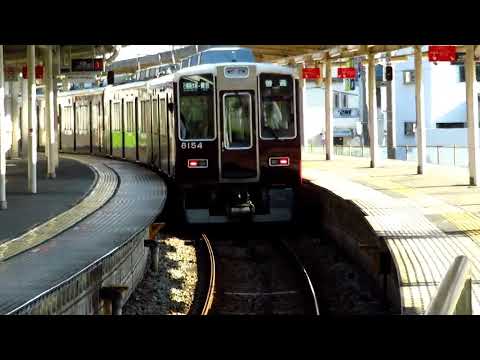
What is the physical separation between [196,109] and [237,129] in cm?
71

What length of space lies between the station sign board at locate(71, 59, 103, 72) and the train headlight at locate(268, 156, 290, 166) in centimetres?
518

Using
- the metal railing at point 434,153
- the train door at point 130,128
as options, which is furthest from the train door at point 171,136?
the metal railing at point 434,153

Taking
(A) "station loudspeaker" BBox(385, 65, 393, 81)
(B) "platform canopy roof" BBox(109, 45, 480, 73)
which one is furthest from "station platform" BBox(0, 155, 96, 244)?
(A) "station loudspeaker" BBox(385, 65, 393, 81)

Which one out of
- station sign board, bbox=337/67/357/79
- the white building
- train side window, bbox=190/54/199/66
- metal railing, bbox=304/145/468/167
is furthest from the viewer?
the white building

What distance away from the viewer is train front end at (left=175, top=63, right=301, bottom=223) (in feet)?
47.3

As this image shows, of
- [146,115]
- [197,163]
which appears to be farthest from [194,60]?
[146,115]

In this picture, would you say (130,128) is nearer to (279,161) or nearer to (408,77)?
(279,161)

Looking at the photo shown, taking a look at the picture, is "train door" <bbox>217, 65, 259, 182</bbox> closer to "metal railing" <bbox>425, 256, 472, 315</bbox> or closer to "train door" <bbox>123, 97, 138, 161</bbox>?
"train door" <bbox>123, 97, 138, 161</bbox>

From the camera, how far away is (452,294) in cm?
488

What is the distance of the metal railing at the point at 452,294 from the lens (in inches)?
185

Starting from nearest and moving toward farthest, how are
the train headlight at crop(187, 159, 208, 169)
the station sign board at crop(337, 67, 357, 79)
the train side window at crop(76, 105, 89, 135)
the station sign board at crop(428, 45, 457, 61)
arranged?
1. the train headlight at crop(187, 159, 208, 169)
2. the station sign board at crop(428, 45, 457, 61)
3. the station sign board at crop(337, 67, 357, 79)
4. the train side window at crop(76, 105, 89, 135)

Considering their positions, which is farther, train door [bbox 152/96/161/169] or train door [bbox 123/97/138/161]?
train door [bbox 123/97/138/161]
